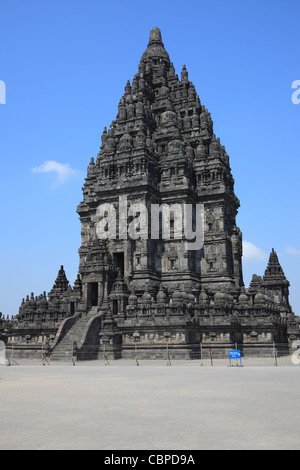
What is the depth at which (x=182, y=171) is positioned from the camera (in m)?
53.9

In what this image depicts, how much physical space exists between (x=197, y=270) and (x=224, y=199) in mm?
9027

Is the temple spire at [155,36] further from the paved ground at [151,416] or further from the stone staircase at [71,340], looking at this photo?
the paved ground at [151,416]

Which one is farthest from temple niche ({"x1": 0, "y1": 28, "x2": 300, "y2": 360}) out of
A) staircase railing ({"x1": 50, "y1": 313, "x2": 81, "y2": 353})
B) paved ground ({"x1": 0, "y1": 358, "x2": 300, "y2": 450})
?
paved ground ({"x1": 0, "y1": 358, "x2": 300, "y2": 450})

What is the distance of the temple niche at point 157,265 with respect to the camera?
1596 inches

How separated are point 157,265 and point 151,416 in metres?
40.9

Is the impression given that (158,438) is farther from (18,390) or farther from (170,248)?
(170,248)

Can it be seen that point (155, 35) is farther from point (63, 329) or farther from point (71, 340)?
point (71, 340)

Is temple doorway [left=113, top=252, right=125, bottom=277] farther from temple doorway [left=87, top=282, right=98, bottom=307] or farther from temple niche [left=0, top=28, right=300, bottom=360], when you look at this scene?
temple doorway [left=87, top=282, right=98, bottom=307]

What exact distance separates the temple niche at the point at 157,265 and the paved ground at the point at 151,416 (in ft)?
71.4

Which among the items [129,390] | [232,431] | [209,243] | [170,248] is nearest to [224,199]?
[209,243]

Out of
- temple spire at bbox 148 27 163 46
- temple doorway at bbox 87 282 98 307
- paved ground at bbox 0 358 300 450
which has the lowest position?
paved ground at bbox 0 358 300 450

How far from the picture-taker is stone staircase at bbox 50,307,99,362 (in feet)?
123

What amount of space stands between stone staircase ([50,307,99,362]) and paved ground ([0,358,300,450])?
19518 millimetres

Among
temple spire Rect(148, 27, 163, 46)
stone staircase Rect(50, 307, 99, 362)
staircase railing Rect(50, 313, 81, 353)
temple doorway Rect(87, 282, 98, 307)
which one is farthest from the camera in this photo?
temple spire Rect(148, 27, 163, 46)
